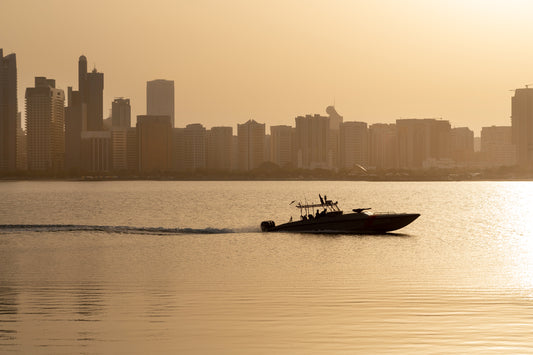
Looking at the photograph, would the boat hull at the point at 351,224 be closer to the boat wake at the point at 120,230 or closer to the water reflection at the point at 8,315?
the boat wake at the point at 120,230

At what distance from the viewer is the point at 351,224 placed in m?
71.1

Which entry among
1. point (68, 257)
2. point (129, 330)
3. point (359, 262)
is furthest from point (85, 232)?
point (129, 330)

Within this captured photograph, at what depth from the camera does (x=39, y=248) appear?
62031 mm

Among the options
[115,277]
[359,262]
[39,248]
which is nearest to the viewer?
[115,277]

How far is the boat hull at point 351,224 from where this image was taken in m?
71.0

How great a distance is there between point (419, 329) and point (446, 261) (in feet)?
84.9

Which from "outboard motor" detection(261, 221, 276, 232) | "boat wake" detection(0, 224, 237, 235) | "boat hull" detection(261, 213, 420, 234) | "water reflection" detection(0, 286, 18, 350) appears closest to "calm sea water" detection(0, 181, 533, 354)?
"water reflection" detection(0, 286, 18, 350)

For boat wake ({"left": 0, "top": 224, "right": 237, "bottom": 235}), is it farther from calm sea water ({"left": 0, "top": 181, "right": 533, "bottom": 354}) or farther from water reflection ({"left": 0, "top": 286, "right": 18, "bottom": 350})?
water reflection ({"left": 0, "top": 286, "right": 18, "bottom": 350})

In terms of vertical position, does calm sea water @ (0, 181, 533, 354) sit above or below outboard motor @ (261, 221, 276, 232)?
below

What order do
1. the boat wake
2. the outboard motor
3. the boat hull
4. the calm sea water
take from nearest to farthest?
the calm sea water < the boat hull < the outboard motor < the boat wake

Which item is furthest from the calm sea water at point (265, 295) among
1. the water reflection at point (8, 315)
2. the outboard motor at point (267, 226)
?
the outboard motor at point (267, 226)

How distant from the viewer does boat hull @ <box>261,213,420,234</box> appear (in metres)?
71.0

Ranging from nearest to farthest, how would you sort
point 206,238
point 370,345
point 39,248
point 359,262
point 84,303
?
point 370,345
point 84,303
point 359,262
point 39,248
point 206,238

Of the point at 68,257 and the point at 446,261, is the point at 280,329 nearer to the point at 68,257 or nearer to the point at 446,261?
the point at 446,261
